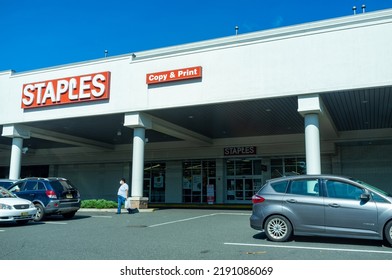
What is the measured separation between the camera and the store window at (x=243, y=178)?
27094 millimetres

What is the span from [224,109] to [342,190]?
10.3 m

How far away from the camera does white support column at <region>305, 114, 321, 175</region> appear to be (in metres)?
15.2

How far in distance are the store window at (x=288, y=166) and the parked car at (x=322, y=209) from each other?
16816 millimetres

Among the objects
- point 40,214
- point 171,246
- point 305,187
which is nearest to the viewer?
point 171,246

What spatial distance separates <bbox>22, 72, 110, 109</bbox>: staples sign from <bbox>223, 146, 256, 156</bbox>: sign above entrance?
1098 cm

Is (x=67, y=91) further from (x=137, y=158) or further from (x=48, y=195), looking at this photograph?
(x=48, y=195)

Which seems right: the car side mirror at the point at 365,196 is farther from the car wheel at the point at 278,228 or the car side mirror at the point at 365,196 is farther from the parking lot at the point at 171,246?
the car wheel at the point at 278,228

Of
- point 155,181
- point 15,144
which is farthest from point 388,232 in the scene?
point 155,181

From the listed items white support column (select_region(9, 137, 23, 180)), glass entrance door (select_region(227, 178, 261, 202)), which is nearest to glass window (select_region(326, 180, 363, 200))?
glass entrance door (select_region(227, 178, 261, 202))

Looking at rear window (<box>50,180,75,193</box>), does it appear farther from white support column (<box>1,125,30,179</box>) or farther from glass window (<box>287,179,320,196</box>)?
glass window (<box>287,179,320,196</box>)

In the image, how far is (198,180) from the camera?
94.2ft

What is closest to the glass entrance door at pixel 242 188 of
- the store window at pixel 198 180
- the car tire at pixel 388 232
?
the store window at pixel 198 180

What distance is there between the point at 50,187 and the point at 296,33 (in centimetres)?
1199

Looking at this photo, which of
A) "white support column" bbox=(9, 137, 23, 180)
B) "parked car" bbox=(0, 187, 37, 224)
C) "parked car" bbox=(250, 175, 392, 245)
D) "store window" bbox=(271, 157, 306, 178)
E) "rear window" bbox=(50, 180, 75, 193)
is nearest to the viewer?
"parked car" bbox=(250, 175, 392, 245)
